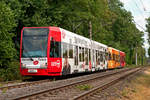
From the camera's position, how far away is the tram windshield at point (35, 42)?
16.0m

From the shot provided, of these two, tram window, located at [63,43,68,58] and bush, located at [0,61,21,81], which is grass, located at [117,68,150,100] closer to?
tram window, located at [63,43,68,58]

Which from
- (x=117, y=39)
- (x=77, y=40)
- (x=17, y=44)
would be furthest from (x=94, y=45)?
(x=117, y=39)

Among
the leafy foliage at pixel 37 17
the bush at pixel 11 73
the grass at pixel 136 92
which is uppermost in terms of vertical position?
the leafy foliage at pixel 37 17

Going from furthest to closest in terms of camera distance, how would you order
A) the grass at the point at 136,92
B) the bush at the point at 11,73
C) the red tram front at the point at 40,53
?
the bush at the point at 11,73
the red tram front at the point at 40,53
the grass at the point at 136,92

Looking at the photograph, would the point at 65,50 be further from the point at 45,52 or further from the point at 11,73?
the point at 11,73

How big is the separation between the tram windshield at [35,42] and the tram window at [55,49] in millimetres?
415

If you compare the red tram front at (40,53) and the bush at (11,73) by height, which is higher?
the red tram front at (40,53)

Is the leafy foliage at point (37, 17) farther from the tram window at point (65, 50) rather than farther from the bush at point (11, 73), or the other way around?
the tram window at point (65, 50)

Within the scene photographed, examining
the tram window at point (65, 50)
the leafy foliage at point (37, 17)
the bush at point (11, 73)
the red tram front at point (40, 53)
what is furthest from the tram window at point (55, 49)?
the bush at point (11, 73)

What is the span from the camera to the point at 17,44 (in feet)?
82.5

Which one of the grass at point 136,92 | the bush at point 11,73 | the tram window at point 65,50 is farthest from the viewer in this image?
the bush at point 11,73

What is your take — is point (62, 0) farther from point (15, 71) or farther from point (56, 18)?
point (15, 71)

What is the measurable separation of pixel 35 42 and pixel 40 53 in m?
0.80

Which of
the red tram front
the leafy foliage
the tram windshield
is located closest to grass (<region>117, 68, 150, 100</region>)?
the red tram front
